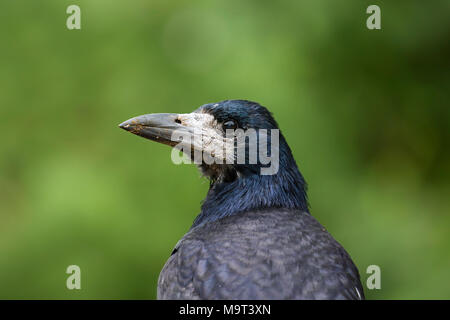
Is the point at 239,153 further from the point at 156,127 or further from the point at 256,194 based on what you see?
the point at 156,127

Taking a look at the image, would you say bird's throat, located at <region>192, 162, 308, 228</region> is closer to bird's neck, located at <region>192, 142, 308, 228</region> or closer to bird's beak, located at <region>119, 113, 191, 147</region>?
bird's neck, located at <region>192, 142, 308, 228</region>

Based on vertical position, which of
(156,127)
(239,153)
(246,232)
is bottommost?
(246,232)

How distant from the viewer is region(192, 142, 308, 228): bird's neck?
298 centimetres

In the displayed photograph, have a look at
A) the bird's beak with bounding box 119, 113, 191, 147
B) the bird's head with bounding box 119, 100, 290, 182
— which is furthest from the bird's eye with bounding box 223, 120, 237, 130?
the bird's beak with bounding box 119, 113, 191, 147

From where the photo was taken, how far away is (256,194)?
3008 mm

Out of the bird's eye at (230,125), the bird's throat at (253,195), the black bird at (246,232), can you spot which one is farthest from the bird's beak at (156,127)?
the bird's throat at (253,195)

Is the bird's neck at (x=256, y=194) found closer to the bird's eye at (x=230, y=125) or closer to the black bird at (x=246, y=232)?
the black bird at (x=246, y=232)

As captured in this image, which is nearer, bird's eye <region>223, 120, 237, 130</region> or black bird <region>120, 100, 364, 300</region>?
black bird <region>120, 100, 364, 300</region>

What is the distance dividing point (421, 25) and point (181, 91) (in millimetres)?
2006

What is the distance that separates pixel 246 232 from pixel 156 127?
690 millimetres

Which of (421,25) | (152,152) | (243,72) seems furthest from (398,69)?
(152,152)

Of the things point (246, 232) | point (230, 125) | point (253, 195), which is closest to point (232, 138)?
point (230, 125)

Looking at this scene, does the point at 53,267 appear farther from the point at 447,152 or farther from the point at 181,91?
the point at 447,152

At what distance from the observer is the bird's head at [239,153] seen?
299 cm
